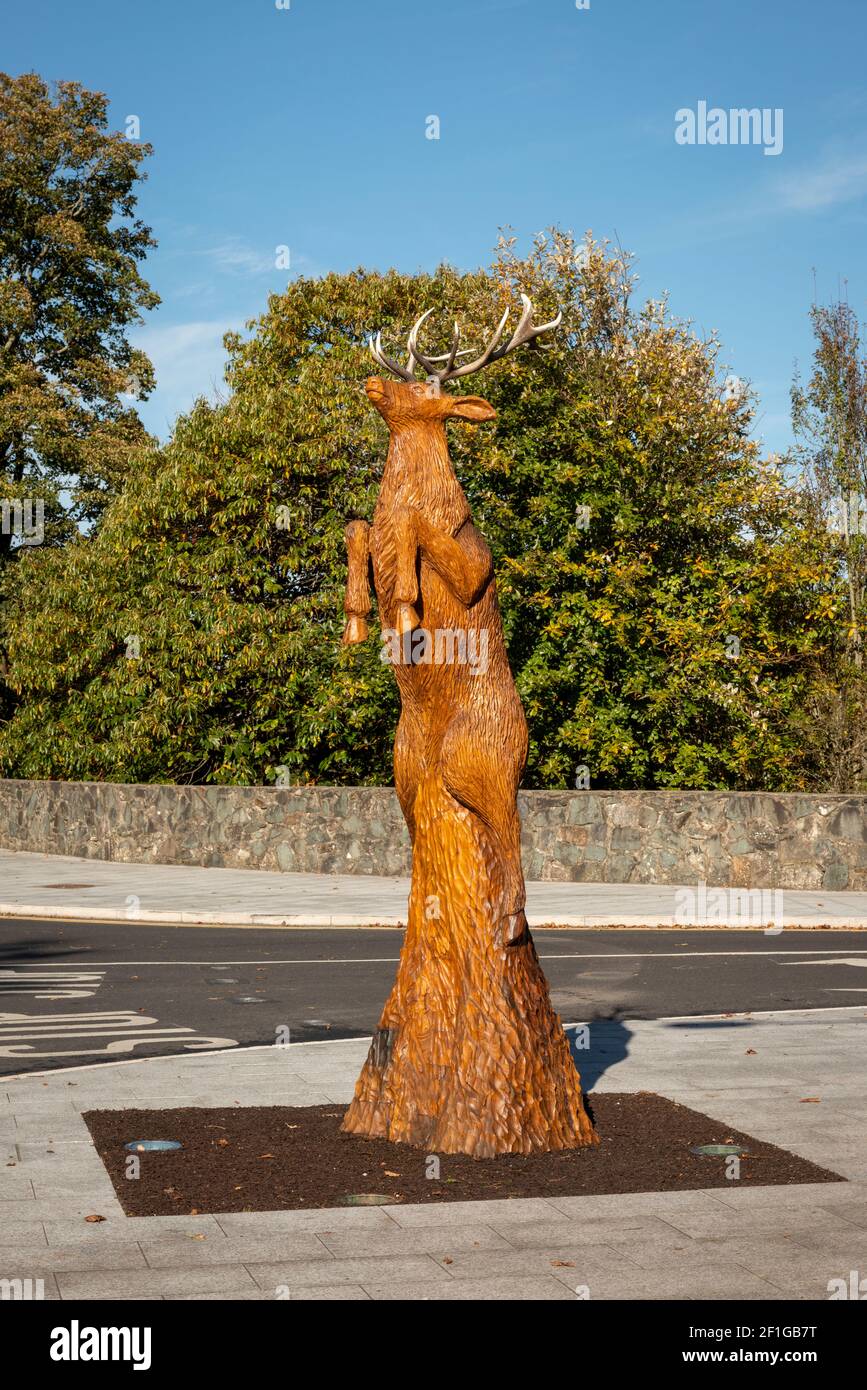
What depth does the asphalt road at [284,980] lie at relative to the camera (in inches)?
416

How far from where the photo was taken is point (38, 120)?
36.8 metres

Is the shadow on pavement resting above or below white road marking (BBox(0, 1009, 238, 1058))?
below

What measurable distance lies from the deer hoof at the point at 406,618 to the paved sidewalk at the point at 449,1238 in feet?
8.68

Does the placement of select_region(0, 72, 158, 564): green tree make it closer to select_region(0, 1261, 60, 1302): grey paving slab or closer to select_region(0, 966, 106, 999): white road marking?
select_region(0, 966, 106, 999): white road marking

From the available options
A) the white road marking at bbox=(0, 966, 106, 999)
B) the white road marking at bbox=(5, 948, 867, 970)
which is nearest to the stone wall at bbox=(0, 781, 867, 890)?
the white road marking at bbox=(5, 948, 867, 970)

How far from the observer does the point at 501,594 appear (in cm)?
2305

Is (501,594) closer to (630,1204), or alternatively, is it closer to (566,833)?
(566,833)

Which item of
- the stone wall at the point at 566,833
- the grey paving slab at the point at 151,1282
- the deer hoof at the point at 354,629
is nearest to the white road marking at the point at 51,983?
the deer hoof at the point at 354,629

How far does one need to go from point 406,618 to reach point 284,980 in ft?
21.8

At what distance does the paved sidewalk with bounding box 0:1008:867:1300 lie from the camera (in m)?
5.07

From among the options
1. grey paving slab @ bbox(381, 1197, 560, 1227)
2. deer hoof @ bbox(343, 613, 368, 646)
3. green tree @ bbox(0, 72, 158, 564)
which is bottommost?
grey paving slab @ bbox(381, 1197, 560, 1227)

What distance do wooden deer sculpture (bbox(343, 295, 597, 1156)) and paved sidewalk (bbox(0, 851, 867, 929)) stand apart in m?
10.00

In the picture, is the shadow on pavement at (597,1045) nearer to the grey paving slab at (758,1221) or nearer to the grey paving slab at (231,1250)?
the grey paving slab at (758,1221)

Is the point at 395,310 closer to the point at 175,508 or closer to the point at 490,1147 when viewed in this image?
the point at 175,508
